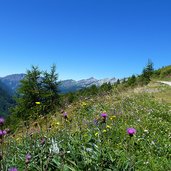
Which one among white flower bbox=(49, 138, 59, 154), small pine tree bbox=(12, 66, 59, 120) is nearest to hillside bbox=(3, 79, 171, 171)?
white flower bbox=(49, 138, 59, 154)

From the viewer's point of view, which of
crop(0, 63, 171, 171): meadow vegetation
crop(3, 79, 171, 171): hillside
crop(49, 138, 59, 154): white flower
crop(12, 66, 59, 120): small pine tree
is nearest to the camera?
crop(0, 63, 171, 171): meadow vegetation

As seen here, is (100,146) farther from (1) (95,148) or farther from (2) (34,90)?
(2) (34,90)

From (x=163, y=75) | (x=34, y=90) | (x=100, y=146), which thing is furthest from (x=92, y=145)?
(x=163, y=75)

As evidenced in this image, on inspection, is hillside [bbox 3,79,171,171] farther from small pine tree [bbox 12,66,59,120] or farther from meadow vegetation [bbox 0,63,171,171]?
small pine tree [bbox 12,66,59,120]

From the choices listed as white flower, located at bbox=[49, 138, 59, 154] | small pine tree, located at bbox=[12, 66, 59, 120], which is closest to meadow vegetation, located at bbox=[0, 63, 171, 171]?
white flower, located at bbox=[49, 138, 59, 154]

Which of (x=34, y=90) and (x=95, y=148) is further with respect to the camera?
(x=34, y=90)

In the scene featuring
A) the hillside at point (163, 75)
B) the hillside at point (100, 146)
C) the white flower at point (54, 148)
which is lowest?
the hillside at point (100, 146)

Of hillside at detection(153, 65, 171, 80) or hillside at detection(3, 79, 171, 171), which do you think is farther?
hillside at detection(153, 65, 171, 80)

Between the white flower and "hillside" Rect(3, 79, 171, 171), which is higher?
the white flower

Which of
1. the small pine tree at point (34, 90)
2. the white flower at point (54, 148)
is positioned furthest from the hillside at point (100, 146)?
the small pine tree at point (34, 90)

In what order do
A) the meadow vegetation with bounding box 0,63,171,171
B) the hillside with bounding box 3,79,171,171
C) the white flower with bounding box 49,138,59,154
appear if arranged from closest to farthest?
the meadow vegetation with bounding box 0,63,171,171 < the hillside with bounding box 3,79,171,171 < the white flower with bounding box 49,138,59,154

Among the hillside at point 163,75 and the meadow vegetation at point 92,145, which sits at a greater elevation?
the hillside at point 163,75

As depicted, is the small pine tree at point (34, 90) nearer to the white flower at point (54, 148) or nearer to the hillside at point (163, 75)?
the hillside at point (163, 75)

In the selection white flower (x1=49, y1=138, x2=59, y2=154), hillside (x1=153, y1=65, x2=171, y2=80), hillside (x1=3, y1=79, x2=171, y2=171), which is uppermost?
hillside (x1=153, y1=65, x2=171, y2=80)
